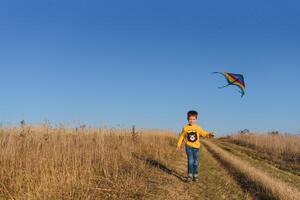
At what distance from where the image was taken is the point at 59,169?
8.09 metres

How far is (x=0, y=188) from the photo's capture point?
23.4 ft

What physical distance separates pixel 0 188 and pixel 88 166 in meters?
2.29

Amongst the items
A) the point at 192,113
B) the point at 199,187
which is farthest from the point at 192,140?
the point at 199,187

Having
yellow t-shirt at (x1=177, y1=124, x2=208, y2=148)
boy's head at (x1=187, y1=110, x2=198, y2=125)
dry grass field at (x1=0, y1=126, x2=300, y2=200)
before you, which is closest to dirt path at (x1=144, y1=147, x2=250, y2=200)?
dry grass field at (x1=0, y1=126, x2=300, y2=200)

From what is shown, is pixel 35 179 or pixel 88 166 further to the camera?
pixel 88 166

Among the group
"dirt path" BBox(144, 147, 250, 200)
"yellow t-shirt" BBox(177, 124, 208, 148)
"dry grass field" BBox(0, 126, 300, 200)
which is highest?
"yellow t-shirt" BBox(177, 124, 208, 148)

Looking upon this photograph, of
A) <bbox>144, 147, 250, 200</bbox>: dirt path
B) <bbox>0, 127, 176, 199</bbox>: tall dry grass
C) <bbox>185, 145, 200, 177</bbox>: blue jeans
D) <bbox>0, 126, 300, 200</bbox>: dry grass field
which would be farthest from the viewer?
<bbox>185, 145, 200, 177</bbox>: blue jeans

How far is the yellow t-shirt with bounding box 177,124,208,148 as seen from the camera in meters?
10.4

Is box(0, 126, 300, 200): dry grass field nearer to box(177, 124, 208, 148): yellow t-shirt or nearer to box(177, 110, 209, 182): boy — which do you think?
box(177, 110, 209, 182): boy

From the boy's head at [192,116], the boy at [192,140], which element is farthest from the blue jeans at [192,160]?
the boy's head at [192,116]

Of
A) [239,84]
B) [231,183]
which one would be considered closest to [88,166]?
[231,183]

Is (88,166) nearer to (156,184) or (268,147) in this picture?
(156,184)

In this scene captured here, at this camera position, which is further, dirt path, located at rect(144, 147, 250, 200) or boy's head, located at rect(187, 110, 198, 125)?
boy's head, located at rect(187, 110, 198, 125)

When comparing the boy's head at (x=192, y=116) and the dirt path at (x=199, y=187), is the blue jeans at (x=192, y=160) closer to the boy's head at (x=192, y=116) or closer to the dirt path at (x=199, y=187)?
the dirt path at (x=199, y=187)
